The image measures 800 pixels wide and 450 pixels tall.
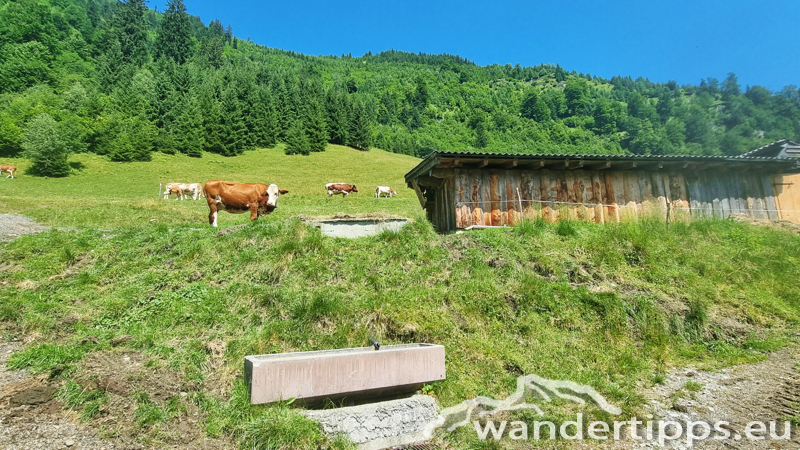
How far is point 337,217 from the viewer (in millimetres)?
11312

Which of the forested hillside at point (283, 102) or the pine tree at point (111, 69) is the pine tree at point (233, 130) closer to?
the forested hillside at point (283, 102)

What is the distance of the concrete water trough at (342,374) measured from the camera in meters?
4.92

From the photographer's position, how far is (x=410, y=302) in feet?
25.0

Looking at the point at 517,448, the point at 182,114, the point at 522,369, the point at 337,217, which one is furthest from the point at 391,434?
the point at 182,114

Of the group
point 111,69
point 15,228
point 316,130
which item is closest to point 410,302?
point 15,228

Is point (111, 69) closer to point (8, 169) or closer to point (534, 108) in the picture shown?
point (8, 169)

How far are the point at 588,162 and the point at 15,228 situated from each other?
18.2m

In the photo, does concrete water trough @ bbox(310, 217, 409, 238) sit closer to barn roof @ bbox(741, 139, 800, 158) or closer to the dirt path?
the dirt path

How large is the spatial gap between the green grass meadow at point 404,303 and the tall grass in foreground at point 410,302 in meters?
0.03

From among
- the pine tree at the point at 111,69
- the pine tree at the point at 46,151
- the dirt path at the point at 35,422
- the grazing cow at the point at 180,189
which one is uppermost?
the pine tree at the point at 111,69

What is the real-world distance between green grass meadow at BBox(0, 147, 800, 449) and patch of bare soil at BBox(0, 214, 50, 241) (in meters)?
1.75

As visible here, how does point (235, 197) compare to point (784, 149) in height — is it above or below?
below

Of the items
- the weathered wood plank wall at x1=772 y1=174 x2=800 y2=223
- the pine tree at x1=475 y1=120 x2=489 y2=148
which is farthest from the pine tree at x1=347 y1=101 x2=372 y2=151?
the weathered wood plank wall at x1=772 y1=174 x2=800 y2=223

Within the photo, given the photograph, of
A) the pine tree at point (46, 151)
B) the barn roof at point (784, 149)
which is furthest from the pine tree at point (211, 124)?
the barn roof at point (784, 149)
